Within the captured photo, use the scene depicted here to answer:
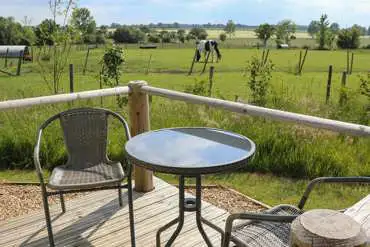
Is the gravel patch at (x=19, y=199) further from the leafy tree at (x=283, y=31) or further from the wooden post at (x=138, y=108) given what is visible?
the leafy tree at (x=283, y=31)

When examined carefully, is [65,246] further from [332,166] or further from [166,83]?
[166,83]

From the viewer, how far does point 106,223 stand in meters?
2.99

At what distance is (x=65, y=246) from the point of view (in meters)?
2.68

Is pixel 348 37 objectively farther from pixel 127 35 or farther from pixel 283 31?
pixel 127 35

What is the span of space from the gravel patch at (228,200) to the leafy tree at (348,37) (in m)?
55.7

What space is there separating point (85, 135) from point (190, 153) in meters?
1.15

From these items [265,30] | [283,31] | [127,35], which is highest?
[283,31]

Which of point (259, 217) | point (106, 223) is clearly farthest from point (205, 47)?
point (259, 217)

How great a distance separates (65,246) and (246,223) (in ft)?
4.79

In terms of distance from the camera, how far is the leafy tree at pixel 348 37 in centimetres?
5359

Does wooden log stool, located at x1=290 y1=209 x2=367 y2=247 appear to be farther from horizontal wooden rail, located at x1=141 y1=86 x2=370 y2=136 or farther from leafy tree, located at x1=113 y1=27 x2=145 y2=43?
leafy tree, located at x1=113 y1=27 x2=145 y2=43

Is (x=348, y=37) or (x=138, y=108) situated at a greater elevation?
(x=348, y=37)

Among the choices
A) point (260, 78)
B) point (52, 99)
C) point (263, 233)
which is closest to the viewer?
point (263, 233)

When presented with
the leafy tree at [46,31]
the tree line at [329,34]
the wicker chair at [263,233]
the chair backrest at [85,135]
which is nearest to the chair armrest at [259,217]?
the wicker chair at [263,233]
